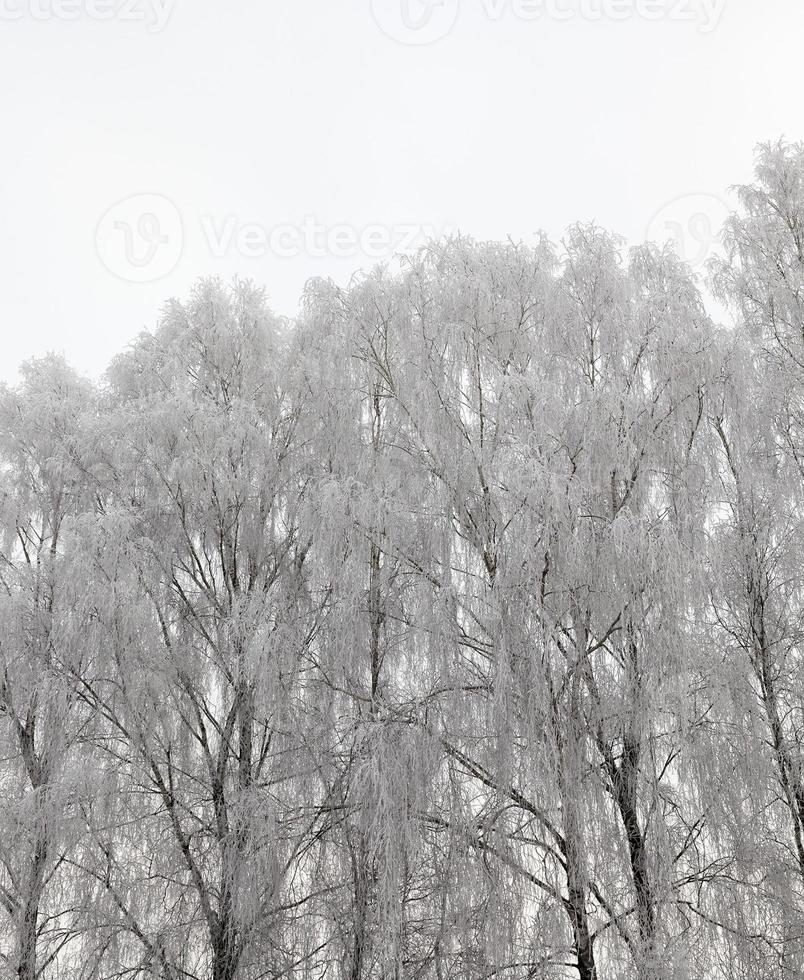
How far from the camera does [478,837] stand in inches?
292

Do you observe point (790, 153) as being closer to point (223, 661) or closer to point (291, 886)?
point (223, 661)

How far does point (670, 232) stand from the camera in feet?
37.4

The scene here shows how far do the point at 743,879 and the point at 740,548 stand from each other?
3.43 meters

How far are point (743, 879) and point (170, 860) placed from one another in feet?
17.2

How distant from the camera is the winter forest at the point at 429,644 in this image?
24.3ft

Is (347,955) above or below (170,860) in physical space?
below

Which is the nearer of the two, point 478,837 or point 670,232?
point 478,837

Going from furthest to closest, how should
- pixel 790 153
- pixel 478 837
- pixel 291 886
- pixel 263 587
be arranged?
pixel 790 153, pixel 263 587, pixel 291 886, pixel 478 837

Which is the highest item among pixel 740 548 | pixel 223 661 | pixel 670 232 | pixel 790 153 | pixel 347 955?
pixel 790 153

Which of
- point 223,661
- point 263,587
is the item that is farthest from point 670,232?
point 223,661

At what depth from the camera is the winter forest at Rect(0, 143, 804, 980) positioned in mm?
7398

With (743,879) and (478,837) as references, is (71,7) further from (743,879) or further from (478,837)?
(743,879)

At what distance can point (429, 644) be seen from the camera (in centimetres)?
787

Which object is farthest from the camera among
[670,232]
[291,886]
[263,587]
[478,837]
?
[670,232]
